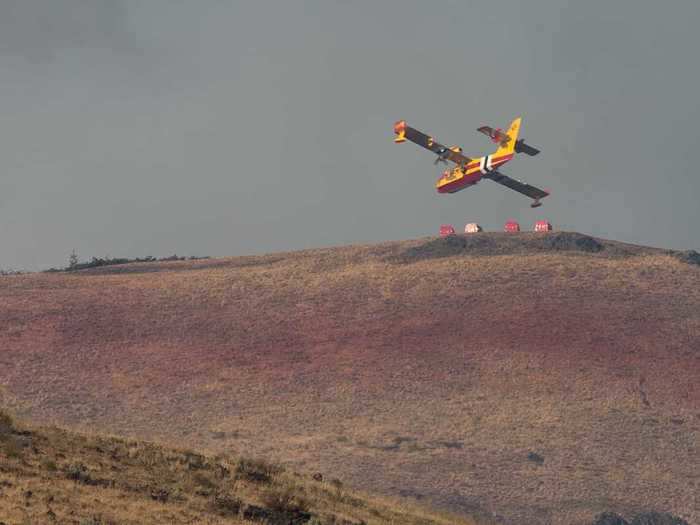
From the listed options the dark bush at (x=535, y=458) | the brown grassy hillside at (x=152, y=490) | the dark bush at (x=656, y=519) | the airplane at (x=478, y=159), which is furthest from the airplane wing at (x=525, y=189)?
the brown grassy hillside at (x=152, y=490)

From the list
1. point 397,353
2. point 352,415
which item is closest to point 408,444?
point 352,415

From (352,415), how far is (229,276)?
30.4 m

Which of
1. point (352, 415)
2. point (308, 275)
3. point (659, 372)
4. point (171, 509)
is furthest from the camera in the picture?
point (308, 275)

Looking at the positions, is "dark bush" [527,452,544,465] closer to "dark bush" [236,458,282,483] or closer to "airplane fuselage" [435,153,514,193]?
"dark bush" [236,458,282,483]

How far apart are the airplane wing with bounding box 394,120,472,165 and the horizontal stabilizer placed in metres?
4.83

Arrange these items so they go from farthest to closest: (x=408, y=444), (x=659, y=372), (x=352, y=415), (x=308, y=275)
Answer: (x=308, y=275)
(x=659, y=372)
(x=352, y=415)
(x=408, y=444)

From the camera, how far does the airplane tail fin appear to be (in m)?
73.8

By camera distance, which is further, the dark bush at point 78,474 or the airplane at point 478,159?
the airplane at point 478,159

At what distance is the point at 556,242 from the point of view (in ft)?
303

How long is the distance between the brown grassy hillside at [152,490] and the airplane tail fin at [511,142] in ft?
135

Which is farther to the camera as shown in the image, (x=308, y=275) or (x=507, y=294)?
(x=308, y=275)

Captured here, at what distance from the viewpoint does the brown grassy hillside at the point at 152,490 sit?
2395 cm

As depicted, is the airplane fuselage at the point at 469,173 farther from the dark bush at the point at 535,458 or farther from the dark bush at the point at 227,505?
the dark bush at the point at 227,505

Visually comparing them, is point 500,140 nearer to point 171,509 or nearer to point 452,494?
point 452,494
